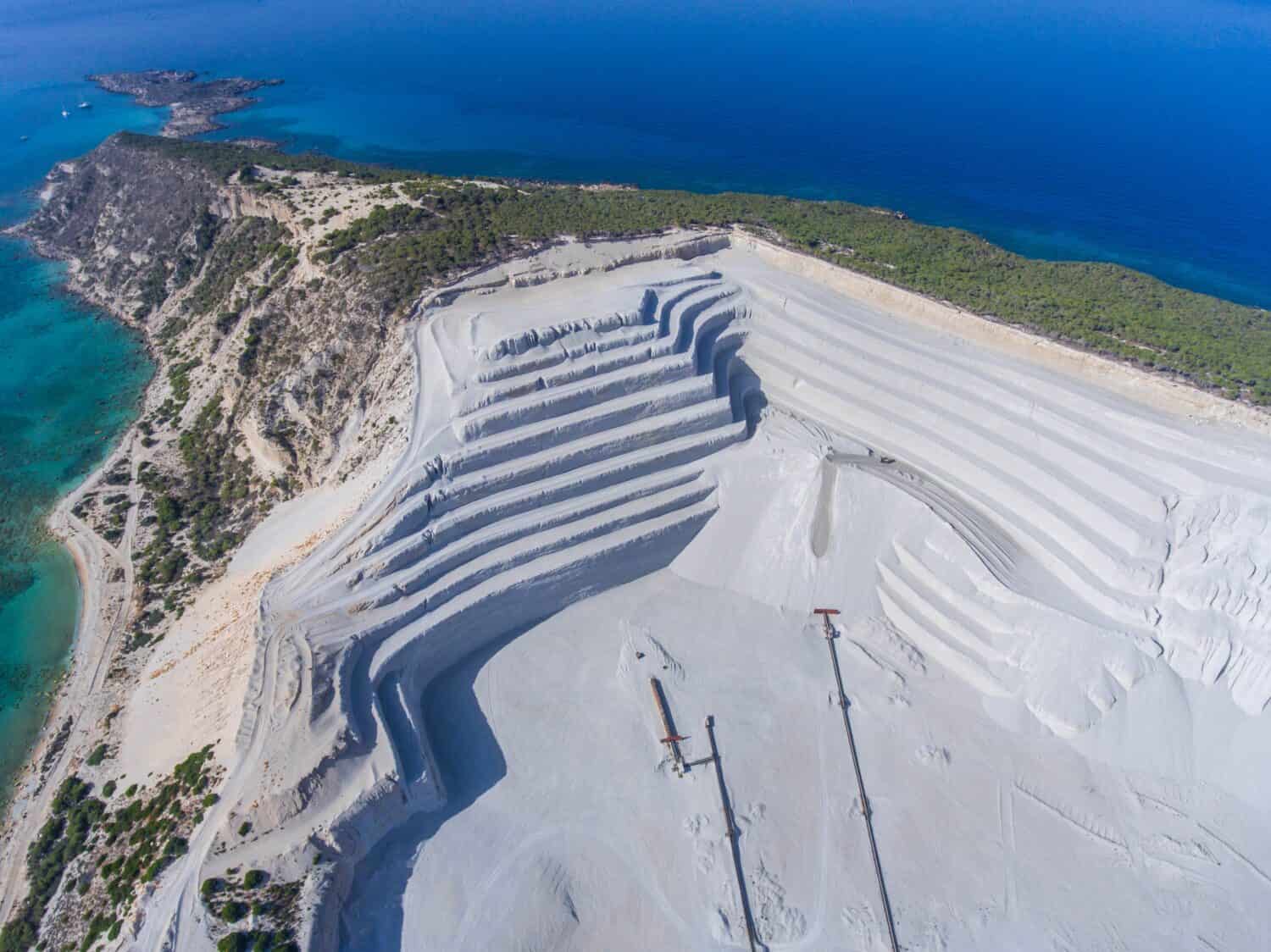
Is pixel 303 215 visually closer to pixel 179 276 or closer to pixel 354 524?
pixel 179 276

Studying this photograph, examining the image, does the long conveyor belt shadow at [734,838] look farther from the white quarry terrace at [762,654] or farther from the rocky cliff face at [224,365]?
the rocky cliff face at [224,365]

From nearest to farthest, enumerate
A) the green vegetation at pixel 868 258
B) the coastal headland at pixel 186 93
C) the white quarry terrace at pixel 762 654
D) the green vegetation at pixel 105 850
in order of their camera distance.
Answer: the green vegetation at pixel 105 850, the white quarry terrace at pixel 762 654, the green vegetation at pixel 868 258, the coastal headland at pixel 186 93

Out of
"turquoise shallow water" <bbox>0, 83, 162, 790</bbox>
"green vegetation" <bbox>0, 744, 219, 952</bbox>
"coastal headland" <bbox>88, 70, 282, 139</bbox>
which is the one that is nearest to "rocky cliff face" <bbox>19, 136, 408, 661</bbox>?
"turquoise shallow water" <bbox>0, 83, 162, 790</bbox>

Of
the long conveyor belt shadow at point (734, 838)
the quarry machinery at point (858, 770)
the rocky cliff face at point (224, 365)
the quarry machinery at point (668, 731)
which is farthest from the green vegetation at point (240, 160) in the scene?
the long conveyor belt shadow at point (734, 838)

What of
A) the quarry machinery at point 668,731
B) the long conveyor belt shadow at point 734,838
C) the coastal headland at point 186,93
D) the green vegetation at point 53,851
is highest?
the coastal headland at point 186,93

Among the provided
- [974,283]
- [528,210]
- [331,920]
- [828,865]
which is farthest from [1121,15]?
[331,920]

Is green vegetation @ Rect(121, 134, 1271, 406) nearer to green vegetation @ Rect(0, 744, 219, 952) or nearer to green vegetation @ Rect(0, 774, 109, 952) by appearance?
green vegetation @ Rect(0, 744, 219, 952)
